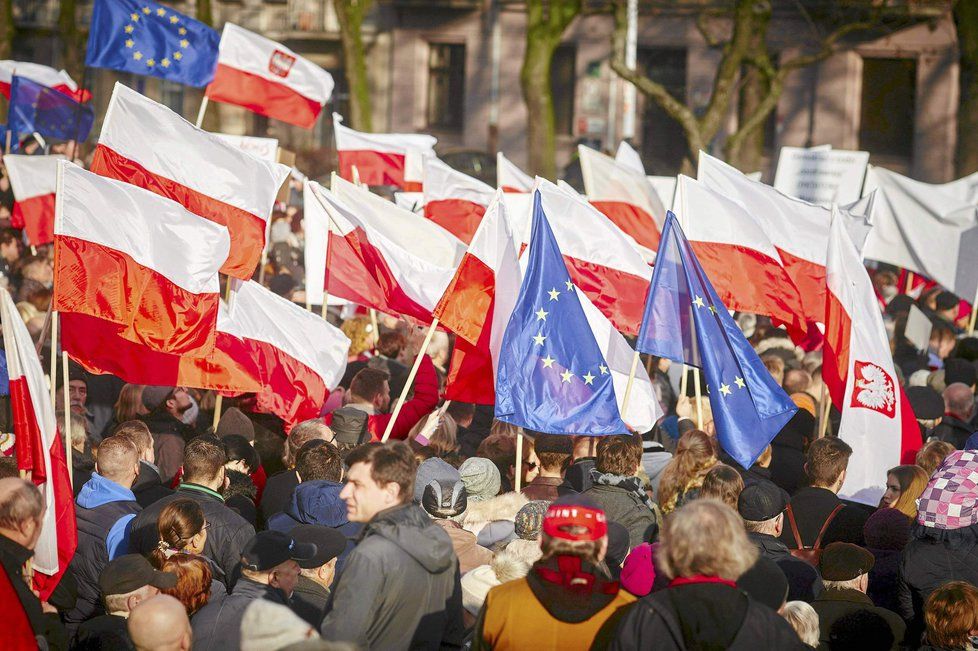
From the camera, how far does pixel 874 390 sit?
8.52m

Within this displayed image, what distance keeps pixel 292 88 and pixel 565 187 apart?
202 inches

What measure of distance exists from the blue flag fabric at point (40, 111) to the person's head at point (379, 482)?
37.1 ft

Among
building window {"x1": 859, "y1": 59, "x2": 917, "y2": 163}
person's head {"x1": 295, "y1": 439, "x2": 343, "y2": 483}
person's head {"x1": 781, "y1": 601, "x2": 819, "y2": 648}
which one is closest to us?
person's head {"x1": 781, "y1": 601, "x2": 819, "y2": 648}

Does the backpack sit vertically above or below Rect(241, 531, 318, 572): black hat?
below

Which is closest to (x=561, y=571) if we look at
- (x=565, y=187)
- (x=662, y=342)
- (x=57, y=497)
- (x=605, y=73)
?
(x=57, y=497)

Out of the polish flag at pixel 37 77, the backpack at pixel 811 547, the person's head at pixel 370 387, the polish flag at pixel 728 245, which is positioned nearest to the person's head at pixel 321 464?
the person's head at pixel 370 387

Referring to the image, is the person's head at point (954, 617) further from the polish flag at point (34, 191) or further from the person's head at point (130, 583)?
the polish flag at point (34, 191)

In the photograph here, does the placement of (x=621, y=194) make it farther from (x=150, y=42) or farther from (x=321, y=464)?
(x=321, y=464)

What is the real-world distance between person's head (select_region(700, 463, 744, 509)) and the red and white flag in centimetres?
371

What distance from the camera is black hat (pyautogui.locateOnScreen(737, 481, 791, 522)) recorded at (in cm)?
602

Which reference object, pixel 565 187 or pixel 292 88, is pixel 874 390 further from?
pixel 292 88

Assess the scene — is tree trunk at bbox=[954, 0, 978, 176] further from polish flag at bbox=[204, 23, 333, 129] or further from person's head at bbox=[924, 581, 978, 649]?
person's head at bbox=[924, 581, 978, 649]

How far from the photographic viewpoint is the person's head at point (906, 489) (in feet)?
22.5

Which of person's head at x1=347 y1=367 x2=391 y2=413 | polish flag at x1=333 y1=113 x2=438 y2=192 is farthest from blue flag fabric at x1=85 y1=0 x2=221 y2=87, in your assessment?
person's head at x1=347 y1=367 x2=391 y2=413
